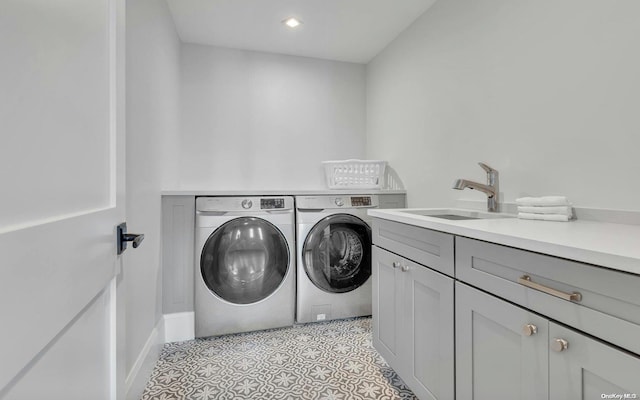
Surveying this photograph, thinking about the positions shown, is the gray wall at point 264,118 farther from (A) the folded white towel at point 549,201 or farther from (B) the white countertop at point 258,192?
(A) the folded white towel at point 549,201

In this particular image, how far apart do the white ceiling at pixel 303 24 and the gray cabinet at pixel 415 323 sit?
180cm

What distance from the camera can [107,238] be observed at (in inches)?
29.5

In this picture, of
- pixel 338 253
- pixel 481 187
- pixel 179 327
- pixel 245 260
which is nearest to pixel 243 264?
pixel 245 260

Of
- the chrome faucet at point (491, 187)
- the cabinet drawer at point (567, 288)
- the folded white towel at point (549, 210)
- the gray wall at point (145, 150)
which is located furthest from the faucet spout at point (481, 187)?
the gray wall at point (145, 150)

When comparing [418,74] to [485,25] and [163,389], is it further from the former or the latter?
[163,389]

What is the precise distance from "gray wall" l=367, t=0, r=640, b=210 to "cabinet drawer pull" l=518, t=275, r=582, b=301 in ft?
2.22

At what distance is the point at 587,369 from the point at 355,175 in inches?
85.1

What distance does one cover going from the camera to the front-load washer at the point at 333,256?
2.37 m

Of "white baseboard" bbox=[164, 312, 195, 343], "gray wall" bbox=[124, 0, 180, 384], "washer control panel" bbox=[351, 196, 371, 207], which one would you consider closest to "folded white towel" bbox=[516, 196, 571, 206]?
"washer control panel" bbox=[351, 196, 371, 207]

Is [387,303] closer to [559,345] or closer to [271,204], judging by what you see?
[559,345]

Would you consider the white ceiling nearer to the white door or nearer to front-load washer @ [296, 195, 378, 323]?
front-load washer @ [296, 195, 378, 323]

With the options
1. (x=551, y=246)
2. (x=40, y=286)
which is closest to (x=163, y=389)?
(x=40, y=286)

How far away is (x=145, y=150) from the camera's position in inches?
66.2

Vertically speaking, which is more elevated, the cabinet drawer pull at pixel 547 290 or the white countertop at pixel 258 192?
the white countertop at pixel 258 192
